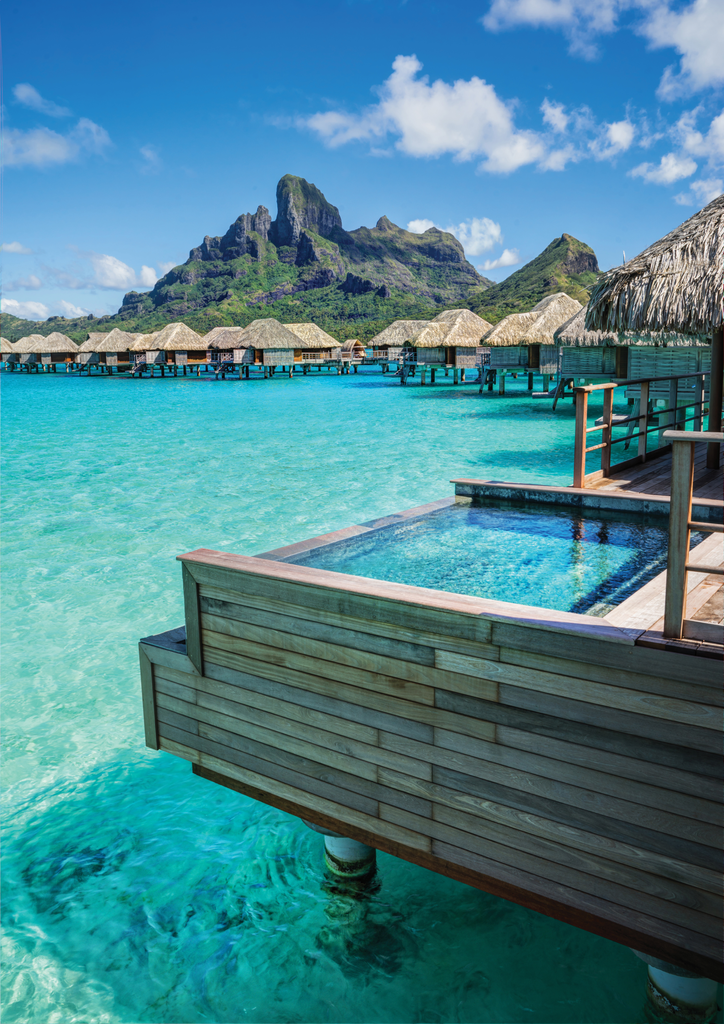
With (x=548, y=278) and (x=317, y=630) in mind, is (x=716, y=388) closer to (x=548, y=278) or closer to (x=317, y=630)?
(x=317, y=630)

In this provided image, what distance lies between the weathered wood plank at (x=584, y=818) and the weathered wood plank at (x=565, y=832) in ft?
0.04

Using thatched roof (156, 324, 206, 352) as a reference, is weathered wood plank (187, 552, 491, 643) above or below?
below

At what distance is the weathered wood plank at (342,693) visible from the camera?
284 centimetres

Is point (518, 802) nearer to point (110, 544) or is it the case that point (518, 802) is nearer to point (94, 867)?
point (94, 867)

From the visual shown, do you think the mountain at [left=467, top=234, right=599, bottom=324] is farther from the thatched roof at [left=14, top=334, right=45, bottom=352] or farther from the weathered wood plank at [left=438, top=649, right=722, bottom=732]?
the weathered wood plank at [left=438, top=649, right=722, bottom=732]

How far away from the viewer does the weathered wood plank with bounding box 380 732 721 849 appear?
7.63 feet

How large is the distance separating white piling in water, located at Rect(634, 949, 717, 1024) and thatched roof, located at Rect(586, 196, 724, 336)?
4.92m

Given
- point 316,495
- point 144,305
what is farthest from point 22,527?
point 144,305

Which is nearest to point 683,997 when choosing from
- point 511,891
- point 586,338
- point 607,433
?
point 511,891

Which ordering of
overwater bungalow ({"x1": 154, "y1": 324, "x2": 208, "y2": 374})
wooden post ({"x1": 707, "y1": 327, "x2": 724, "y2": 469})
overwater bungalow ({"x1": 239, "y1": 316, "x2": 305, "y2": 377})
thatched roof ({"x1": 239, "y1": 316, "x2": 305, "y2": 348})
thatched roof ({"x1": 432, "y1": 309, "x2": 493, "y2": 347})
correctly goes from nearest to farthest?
wooden post ({"x1": 707, "y1": 327, "x2": 724, "y2": 469}) → thatched roof ({"x1": 432, "y1": 309, "x2": 493, "y2": 347}) → thatched roof ({"x1": 239, "y1": 316, "x2": 305, "y2": 348}) → overwater bungalow ({"x1": 239, "y1": 316, "x2": 305, "y2": 377}) → overwater bungalow ({"x1": 154, "y1": 324, "x2": 208, "y2": 374})

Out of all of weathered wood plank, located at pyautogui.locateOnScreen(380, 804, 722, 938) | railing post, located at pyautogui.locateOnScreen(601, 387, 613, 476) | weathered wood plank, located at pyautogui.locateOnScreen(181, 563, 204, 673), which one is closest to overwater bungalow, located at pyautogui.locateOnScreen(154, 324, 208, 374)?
railing post, located at pyautogui.locateOnScreen(601, 387, 613, 476)

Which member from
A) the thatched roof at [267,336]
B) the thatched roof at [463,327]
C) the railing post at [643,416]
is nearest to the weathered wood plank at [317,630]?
the railing post at [643,416]

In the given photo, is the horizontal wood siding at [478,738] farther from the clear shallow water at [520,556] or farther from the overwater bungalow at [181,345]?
the overwater bungalow at [181,345]

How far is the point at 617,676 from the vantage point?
7.88 feet
